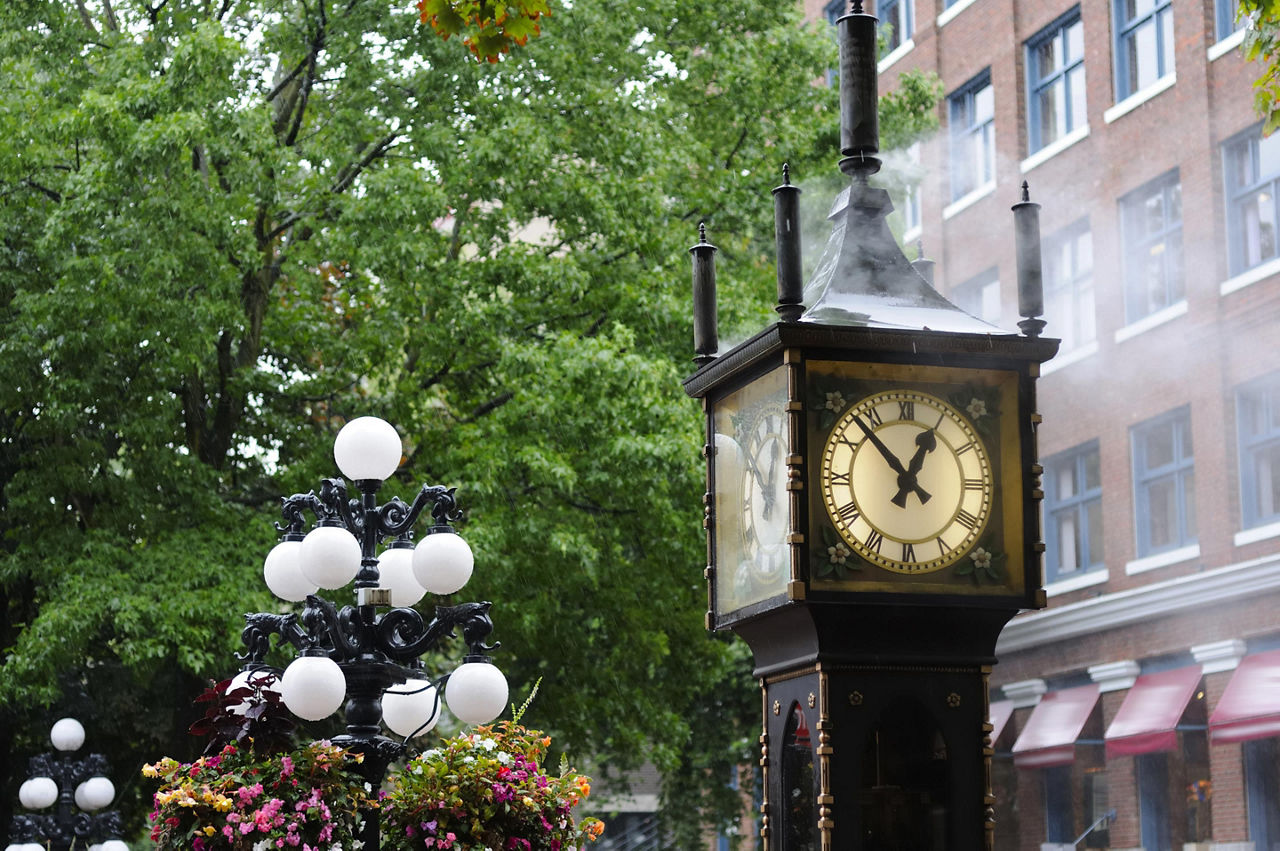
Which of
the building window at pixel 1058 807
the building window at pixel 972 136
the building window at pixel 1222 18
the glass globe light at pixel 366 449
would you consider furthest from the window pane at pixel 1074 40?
the glass globe light at pixel 366 449

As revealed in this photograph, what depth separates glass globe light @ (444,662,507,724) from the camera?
26.1ft

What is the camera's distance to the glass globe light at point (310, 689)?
736cm

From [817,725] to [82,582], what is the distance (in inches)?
489

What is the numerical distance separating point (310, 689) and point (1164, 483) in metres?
18.1

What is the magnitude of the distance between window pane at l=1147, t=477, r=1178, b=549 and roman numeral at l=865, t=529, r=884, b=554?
19.9 meters

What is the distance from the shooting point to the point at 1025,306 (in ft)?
15.2

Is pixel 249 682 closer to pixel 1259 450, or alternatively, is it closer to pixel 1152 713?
pixel 1259 450

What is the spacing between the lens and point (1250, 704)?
68.8 ft

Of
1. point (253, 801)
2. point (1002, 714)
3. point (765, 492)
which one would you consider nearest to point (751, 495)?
point (765, 492)

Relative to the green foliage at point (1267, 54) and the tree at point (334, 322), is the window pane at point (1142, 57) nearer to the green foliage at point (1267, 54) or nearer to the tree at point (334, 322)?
the tree at point (334, 322)

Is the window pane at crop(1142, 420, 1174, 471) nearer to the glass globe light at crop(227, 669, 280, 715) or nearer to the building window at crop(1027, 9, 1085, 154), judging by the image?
the building window at crop(1027, 9, 1085, 154)

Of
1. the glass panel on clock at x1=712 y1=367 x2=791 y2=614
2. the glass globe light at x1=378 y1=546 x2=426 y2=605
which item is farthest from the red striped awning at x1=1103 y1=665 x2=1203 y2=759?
the glass panel on clock at x1=712 y1=367 x2=791 y2=614

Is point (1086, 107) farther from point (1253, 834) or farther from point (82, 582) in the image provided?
point (82, 582)

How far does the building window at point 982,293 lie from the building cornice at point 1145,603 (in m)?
4.67
